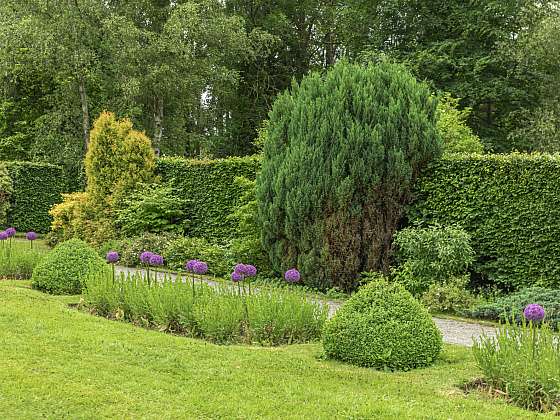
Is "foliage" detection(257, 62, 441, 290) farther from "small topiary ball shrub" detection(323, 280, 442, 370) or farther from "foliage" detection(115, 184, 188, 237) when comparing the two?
"foliage" detection(115, 184, 188, 237)

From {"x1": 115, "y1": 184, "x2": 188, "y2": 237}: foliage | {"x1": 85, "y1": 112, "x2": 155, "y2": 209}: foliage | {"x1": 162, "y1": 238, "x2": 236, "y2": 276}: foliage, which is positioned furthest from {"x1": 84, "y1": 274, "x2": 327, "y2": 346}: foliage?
{"x1": 85, "y1": 112, "x2": 155, "y2": 209}: foliage

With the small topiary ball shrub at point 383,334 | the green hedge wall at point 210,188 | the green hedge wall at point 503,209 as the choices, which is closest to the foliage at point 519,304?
the green hedge wall at point 503,209

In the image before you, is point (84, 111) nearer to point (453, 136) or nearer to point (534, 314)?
point (453, 136)

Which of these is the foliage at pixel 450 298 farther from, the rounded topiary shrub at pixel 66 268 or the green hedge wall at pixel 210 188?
the green hedge wall at pixel 210 188

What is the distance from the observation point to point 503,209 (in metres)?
9.77

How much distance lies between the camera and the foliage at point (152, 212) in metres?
14.9

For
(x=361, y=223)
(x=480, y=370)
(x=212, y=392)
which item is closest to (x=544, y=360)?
(x=480, y=370)

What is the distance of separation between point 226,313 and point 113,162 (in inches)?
387

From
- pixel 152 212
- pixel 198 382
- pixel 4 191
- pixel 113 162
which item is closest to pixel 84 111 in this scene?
pixel 4 191

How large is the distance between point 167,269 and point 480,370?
29.2 feet

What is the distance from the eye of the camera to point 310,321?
22.5 ft

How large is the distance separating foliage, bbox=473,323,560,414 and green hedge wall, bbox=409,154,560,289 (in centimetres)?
458

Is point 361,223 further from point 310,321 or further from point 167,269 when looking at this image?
point 167,269

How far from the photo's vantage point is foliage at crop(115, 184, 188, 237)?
1487cm
